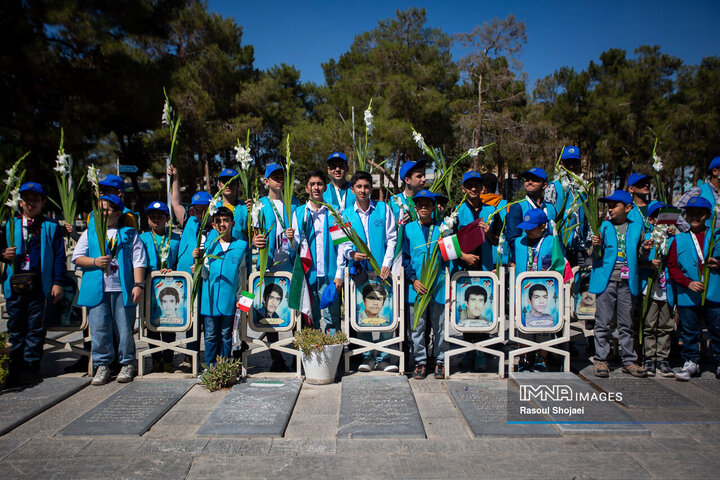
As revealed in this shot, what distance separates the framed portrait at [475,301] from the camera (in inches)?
194

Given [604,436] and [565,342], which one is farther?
[565,342]

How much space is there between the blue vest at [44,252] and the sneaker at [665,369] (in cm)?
618

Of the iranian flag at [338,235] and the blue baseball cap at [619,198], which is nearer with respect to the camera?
the iranian flag at [338,235]

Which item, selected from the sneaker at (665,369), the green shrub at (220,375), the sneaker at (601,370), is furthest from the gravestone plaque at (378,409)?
the sneaker at (665,369)

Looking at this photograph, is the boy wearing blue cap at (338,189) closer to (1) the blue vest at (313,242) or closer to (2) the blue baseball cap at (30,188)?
(1) the blue vest at (313,242)

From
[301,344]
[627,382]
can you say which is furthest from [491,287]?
[301,344]

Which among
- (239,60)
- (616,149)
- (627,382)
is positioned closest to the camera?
(627,382)

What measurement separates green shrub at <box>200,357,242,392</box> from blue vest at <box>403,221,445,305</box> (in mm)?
1843

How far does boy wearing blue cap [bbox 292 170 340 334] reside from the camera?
5211 millimetres

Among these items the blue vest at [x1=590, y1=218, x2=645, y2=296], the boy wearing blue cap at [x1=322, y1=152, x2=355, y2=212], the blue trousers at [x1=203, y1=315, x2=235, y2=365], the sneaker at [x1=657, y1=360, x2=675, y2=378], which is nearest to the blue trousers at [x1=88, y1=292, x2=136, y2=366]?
the blue trousers at [x1=203, y1=315, x2=235, y2=365]

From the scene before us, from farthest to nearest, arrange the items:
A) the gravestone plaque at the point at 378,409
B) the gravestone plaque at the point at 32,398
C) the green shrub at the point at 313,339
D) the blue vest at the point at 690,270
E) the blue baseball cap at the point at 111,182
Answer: the blue baseball cap at the point at 111,182, the blue vest at the point at 690,270, the green shrub at the point at 313,339, the gravestone plaque at the point at 32,398, the gravestone plaque at the point at 378,409

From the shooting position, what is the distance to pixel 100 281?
15.9ft

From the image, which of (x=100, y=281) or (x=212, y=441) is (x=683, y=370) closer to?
(x=212, y=441)

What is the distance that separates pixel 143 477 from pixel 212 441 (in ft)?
1.91
